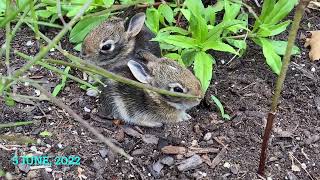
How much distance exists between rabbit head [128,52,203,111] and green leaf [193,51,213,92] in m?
0.06

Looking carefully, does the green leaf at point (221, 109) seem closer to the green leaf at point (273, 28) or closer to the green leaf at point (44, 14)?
the green leaf at point (273, 28)

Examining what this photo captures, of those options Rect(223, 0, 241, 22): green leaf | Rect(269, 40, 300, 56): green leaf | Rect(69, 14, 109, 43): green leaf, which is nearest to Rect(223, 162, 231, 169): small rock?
Rect(269, 40, 300, 56): green leaf

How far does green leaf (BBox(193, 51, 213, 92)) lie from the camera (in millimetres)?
4871

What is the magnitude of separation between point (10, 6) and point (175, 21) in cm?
217

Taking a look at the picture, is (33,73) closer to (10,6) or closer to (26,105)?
(26,105)

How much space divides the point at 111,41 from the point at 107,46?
2.3 inches

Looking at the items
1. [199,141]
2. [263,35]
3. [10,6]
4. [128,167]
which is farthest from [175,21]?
[10,6]

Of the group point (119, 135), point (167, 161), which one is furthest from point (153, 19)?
point (167, 161)

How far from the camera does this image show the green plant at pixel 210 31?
498 cm

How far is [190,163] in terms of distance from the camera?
4566 mm

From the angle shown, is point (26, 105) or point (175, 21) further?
point (175, 21)

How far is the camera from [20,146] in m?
4.59

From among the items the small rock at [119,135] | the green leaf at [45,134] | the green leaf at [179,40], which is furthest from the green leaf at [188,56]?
the green leaf at [45,134]

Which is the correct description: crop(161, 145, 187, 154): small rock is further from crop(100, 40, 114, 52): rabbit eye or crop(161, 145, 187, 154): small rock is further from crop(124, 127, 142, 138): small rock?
crop(100, 40, 114, 52): rabbit eye
